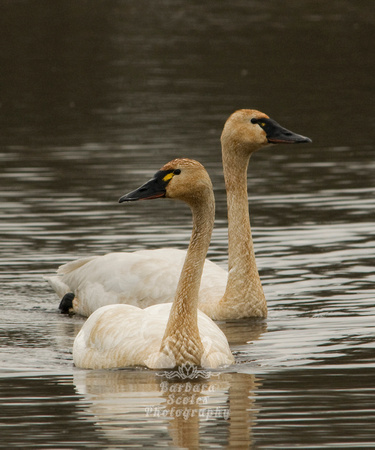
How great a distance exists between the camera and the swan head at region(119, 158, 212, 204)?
34.5 feet

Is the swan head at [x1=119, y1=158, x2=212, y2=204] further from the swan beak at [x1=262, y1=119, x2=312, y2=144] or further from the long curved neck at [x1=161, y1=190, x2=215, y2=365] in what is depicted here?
the swan beak at [x1=262, y1=119, x2=312, y2=144]

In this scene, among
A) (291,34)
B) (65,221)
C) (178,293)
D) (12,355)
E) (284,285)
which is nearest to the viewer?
(178,293)

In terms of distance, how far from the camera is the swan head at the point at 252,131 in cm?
1353

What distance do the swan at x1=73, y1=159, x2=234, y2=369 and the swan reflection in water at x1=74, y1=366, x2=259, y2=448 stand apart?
123 mm

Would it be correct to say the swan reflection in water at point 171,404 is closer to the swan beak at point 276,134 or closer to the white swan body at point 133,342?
the white swan body at point 133,342

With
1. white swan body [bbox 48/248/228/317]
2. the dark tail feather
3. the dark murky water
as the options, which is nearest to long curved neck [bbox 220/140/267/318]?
the dark murky water

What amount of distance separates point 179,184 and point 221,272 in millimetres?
3497

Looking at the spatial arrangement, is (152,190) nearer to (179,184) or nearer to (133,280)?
(179,184)

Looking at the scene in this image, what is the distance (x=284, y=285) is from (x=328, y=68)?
24.0 metres

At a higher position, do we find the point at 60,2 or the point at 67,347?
the point at 60,2

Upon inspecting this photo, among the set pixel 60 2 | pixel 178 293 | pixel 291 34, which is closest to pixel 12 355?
pixel 178 293

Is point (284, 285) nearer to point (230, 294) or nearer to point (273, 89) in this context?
point (230, 294)

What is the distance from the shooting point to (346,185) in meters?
19.9

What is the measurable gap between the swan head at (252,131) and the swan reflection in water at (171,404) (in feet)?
12.4
